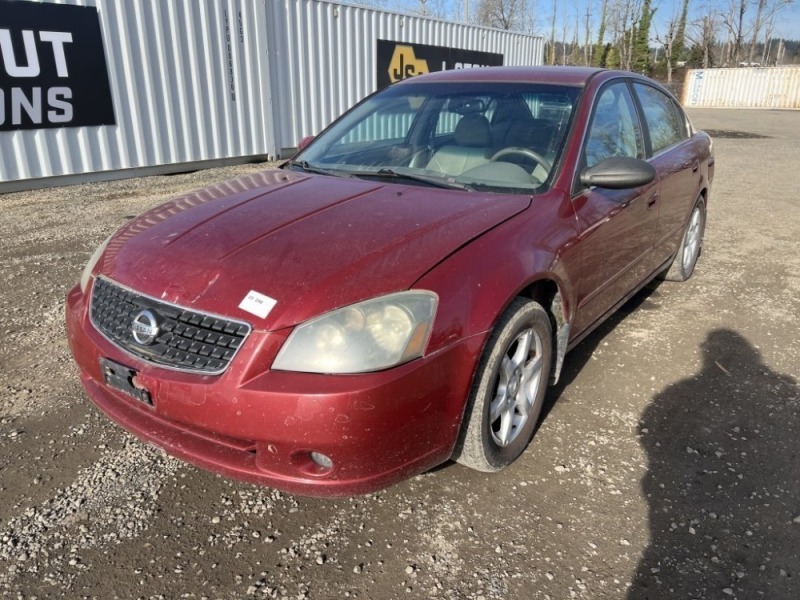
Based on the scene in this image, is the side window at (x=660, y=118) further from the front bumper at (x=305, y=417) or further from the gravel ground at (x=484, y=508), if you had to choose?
the front bumper at (x=305, y=417)

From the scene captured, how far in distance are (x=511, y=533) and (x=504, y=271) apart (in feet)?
3.26

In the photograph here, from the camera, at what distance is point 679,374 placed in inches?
137

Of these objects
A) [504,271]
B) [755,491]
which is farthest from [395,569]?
[755,491]

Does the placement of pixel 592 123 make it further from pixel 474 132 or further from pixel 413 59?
pixel 413 59

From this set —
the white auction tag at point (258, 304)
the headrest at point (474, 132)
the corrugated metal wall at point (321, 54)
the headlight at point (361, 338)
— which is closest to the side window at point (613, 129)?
the headrest at point (474, 132)

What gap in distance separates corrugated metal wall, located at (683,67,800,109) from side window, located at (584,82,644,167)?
3947cm

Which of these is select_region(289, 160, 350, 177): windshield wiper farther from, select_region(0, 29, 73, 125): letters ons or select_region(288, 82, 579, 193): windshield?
select_region(0, 29, 73, 125): letters ons

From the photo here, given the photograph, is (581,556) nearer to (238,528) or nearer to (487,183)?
(238,528)

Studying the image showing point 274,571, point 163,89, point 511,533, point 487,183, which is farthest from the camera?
point 163,89

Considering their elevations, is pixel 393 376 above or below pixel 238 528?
above

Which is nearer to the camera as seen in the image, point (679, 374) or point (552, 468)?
point (552, 468)

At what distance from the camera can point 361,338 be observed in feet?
6.36

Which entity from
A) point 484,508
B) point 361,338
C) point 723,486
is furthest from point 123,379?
point 723,486

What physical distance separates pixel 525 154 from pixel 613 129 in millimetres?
768
